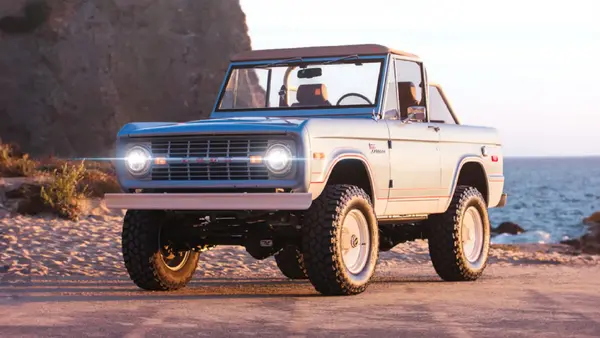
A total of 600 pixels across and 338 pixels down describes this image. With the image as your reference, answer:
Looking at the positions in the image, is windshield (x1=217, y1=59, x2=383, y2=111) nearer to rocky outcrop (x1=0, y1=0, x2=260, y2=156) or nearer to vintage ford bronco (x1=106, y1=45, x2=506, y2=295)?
vintage ford bronco (x1=106, y1=45, x2=506, y2=295)

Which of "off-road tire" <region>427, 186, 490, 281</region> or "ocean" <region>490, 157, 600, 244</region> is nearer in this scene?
"off-road tire" <region>427, 186, 490, 281</region>

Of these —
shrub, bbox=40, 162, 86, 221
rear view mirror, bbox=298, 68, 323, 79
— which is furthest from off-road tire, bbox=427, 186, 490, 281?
shrub, bbox=40, 162, 86, 221

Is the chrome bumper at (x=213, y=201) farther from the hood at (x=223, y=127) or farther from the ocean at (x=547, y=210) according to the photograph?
the ocean at (x=547, y=210)

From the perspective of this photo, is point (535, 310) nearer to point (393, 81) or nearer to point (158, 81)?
point (393, 81)

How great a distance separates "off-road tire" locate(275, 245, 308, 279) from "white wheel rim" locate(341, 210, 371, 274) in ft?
8.00

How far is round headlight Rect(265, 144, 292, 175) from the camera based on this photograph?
9461 mm

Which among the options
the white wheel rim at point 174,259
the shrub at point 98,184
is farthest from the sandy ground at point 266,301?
the shrub at point 98,184

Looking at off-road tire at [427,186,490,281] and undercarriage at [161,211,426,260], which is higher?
undercarriage at [161,211,426,260]

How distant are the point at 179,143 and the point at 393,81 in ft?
8.54

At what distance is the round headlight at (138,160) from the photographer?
1013 centimetres

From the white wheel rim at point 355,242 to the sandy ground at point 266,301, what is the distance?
12.2 inches

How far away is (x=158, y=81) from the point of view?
46156 millimetres

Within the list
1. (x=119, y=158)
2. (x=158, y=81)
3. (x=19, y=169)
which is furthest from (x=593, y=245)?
(x=119, y=158)

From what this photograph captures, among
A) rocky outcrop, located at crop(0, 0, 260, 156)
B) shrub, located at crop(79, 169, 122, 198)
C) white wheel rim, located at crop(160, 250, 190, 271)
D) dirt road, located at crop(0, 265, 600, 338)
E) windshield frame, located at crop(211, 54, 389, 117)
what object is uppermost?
rocky outcrop, located at crop(0, 0, 260, 156)
